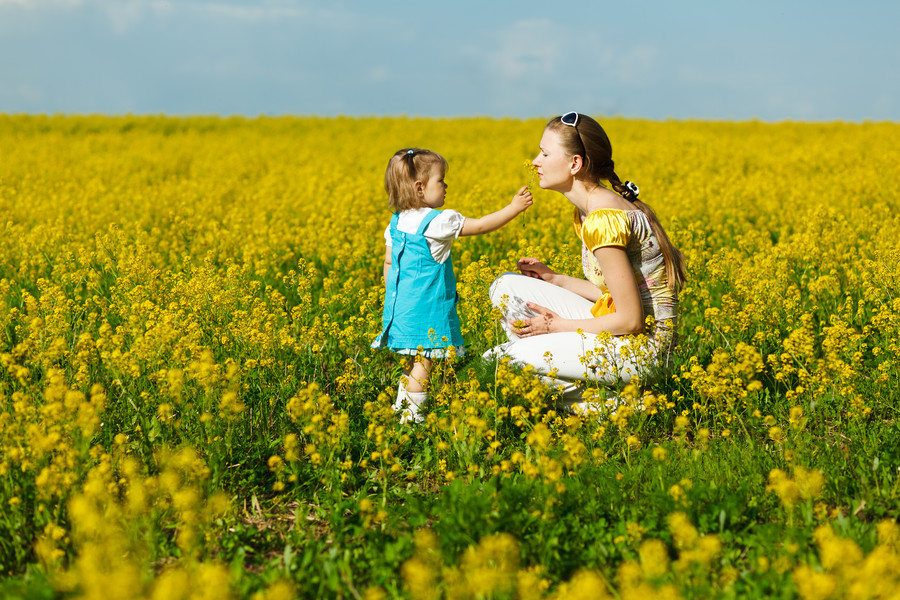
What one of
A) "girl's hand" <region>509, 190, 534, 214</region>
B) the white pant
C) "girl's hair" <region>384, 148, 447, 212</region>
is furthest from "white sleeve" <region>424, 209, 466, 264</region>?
the white pant

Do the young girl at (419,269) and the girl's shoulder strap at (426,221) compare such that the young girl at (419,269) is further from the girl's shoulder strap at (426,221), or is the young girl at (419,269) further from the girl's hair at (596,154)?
the girl's hair at (596,154)

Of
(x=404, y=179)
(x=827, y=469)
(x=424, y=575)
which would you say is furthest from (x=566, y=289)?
(x=424, y=575)

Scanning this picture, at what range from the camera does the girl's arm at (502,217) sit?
428 centimetres

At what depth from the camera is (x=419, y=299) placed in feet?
14.9

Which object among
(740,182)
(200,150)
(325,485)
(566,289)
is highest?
(200,150)

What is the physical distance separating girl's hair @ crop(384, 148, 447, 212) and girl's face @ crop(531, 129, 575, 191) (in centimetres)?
58

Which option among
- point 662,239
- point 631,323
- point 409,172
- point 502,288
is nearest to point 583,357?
point 631,323

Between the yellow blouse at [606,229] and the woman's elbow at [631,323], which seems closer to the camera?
the yellow blouse at [606,229]

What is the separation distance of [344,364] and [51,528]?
2415 millimetres

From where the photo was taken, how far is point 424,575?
2330 mm

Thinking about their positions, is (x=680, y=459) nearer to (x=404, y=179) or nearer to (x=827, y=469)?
(x=827, y=469)

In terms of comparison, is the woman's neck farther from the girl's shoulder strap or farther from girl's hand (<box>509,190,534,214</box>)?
the girl's shoulder strap

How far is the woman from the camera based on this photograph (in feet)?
13.4

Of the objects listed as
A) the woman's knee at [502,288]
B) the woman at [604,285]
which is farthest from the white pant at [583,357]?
the woman's knee at [502,288]
